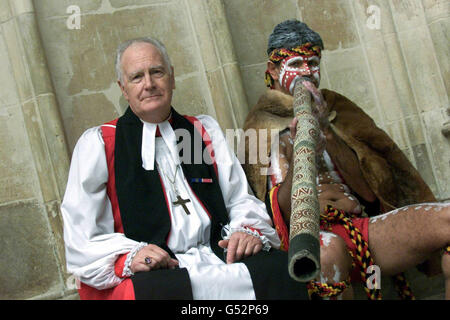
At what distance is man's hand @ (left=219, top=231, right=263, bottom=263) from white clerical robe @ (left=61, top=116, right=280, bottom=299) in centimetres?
7

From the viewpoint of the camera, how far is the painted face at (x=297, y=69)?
312 cm

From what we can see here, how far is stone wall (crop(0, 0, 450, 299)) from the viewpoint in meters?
3.33

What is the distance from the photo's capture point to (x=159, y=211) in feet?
8.14

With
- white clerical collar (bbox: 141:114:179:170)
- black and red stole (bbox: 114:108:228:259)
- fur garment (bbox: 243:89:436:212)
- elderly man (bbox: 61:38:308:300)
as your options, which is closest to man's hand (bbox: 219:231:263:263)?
elderly man (bbox: 61:38:308:300)

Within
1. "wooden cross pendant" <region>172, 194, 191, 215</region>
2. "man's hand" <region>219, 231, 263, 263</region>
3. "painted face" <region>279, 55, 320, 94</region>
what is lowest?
"man's hand" <region>219, 231, 263, 263</region>

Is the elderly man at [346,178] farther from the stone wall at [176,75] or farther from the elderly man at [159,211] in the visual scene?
the stone wall at [176,75]

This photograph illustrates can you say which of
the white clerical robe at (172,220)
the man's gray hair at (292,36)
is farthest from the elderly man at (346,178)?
the white clerical robe at (172,220)

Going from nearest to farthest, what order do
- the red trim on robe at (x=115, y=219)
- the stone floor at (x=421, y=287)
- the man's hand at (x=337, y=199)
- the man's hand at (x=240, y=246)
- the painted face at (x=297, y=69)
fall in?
the red trim on robe at (x=115, y=219) < the man's hand at (x=240, y=246) < the man's hand at (x=337, y=199) < the painted face at (x=297, y=69) < the stone floor at (x=421, y=287)

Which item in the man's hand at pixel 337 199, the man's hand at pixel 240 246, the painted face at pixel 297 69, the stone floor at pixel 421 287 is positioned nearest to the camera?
the man's hand at pixel 240 246

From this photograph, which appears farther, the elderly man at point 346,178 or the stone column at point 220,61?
the stone column at point 220,61

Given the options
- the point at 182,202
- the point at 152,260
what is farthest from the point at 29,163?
the point at 152,260

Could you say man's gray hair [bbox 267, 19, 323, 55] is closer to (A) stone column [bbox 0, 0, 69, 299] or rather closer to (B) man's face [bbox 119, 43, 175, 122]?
(B) man's face [bbox 119, 43, 175, 122]

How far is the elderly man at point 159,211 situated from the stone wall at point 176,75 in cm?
86

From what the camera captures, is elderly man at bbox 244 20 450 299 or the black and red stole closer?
the black and red stole
